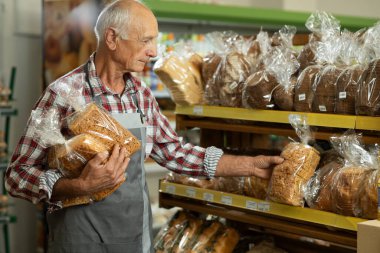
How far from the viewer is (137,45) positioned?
2.71 meters

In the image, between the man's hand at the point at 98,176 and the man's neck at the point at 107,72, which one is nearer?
the man's hand at the point at 98,176

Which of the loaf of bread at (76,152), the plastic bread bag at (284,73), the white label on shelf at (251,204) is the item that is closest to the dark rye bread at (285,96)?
the plastic bread bag at (284,73)

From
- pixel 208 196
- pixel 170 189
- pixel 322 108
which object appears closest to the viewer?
pixel 322 108

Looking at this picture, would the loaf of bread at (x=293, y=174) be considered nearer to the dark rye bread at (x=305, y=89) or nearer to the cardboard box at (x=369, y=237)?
the dark rye bread at (x=305, y=89)

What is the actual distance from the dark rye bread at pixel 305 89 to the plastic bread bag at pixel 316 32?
13 cm

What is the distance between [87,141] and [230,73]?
109 centimetres

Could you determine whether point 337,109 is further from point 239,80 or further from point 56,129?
point 56,129

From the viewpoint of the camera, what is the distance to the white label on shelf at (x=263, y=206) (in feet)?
9.78

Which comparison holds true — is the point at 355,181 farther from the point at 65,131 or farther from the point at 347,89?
the point at 65,131

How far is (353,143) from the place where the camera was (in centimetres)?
274

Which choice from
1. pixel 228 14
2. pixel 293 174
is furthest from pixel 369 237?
pixel 228 14

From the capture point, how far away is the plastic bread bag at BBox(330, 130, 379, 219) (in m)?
2.60

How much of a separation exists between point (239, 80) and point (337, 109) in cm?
63

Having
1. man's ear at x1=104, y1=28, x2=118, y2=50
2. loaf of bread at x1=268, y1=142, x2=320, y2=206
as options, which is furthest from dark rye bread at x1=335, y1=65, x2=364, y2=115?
man's ear at x1=104, y1=28, x2=118, y2=50
